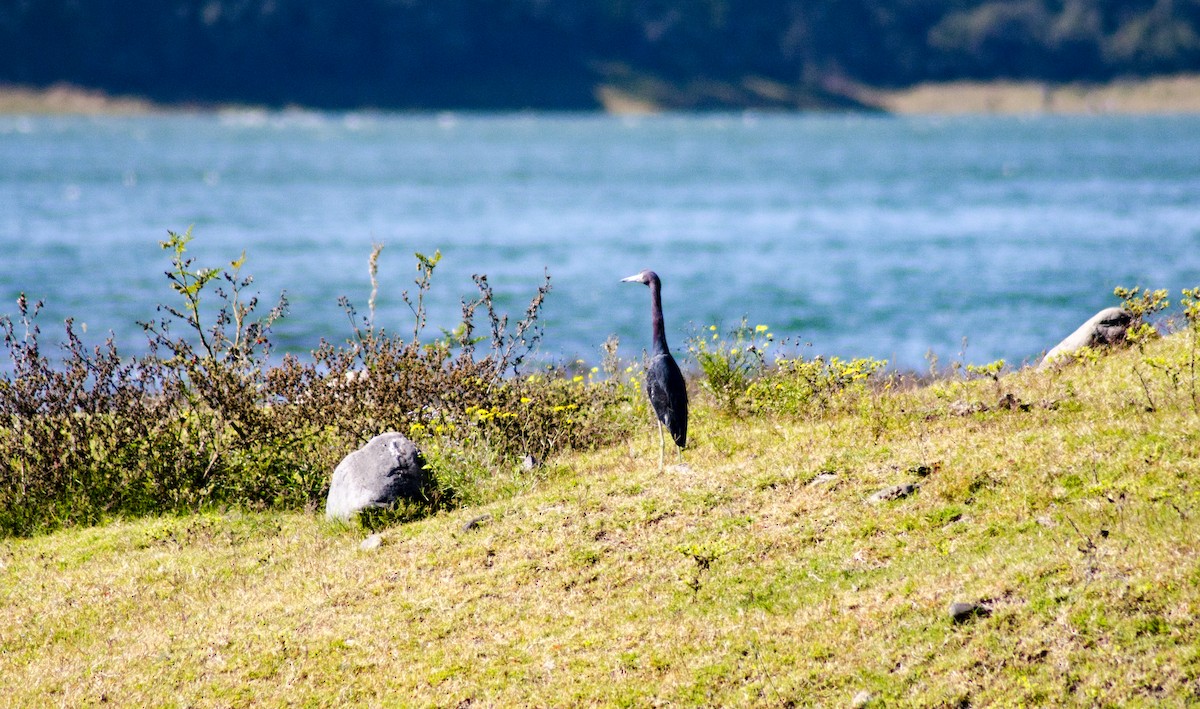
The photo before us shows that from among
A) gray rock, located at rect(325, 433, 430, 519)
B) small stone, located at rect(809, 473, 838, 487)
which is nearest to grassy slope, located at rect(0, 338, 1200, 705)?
small stone, located at rect(809, 473, 838, 487)

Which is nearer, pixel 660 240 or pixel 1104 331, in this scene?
pixel 1104 331

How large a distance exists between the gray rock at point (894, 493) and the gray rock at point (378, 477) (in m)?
5.15

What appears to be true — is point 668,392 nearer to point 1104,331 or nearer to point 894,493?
point 894,493

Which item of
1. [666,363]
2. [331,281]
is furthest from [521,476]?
[331,281]

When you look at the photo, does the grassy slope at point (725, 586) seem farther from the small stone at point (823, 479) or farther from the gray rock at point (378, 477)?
the gray rock at point (378, 477)

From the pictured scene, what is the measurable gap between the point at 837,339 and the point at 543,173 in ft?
295

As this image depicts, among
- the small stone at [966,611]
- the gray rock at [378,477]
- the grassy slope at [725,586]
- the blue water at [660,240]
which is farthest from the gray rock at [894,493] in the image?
the blue water at [660,240]

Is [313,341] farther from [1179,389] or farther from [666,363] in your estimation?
[1179,389]

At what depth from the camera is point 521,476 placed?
14.4 meters

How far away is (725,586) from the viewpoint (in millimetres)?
10695

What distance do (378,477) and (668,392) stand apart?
3.33 meters

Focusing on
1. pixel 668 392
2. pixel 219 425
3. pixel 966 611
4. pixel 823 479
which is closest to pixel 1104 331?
pixel 823 479

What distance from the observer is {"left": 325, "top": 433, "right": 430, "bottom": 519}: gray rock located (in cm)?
1374

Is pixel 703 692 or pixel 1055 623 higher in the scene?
pixel 1055 623
